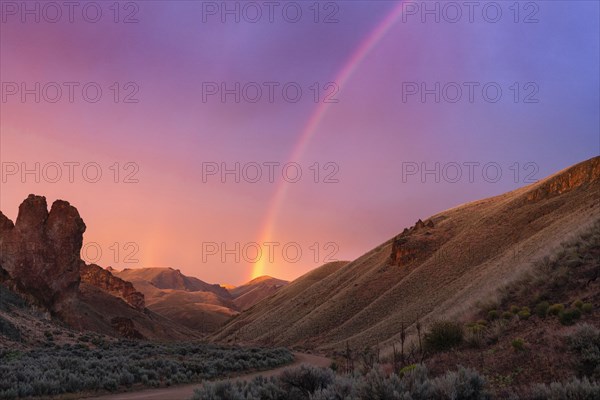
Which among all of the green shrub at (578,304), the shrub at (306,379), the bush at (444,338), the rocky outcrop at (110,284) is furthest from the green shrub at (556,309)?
the rocky outcrop at (110,284)

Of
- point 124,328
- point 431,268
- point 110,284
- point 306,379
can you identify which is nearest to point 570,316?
point 306,379

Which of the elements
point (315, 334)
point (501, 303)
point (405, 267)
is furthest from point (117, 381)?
point (405, 267)

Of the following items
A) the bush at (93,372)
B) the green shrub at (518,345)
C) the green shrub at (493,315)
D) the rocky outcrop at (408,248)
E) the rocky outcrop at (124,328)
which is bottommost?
the rocky outcrop at (124,328)

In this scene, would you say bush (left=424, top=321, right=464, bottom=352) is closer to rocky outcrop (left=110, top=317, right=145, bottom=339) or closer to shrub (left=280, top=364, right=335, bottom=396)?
shrub (left=280, top=364, right=335, bottom=396)

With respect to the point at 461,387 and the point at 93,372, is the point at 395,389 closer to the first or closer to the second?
the point at 461,387

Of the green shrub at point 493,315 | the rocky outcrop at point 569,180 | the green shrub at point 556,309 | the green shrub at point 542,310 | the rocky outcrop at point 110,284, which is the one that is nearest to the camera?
the green shrub at point 556,309

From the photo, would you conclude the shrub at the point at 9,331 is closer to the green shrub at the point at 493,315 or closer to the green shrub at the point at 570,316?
the green shrub at the point at 493,315

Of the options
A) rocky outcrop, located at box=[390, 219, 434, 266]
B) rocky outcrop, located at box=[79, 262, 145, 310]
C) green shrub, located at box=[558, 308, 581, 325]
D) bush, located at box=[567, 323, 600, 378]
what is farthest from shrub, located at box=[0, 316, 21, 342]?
rocky outcrop, located at box=[79, 262, 145, 310]

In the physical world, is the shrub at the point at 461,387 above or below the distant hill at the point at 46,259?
below
